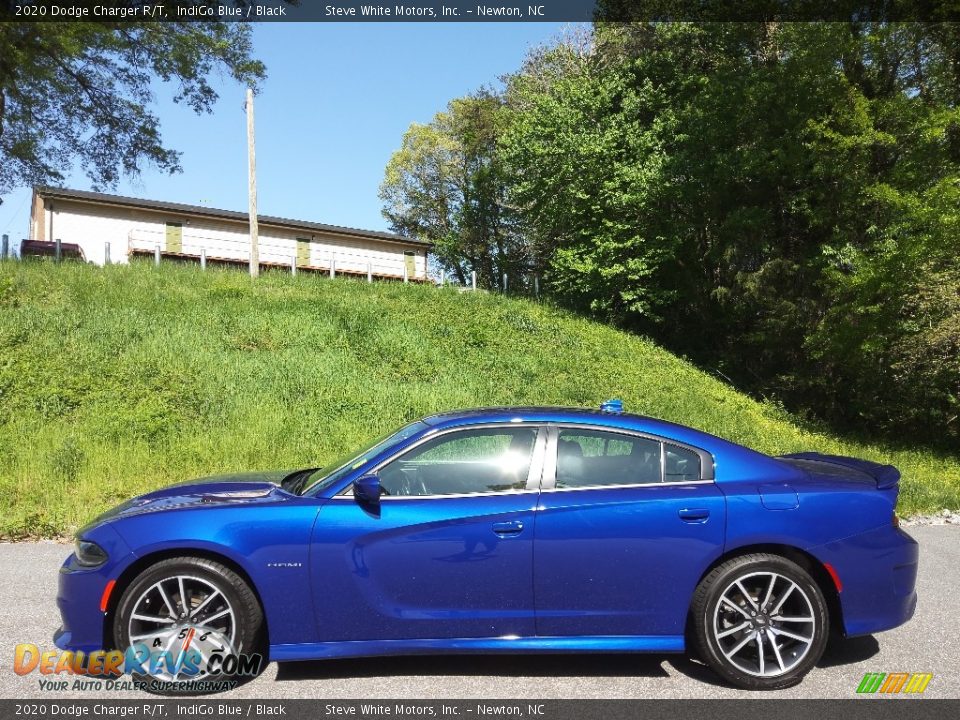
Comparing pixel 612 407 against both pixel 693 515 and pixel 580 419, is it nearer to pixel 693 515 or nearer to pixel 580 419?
pixel 580 419

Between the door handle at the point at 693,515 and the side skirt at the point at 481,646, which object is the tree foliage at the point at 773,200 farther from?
the side skirt at the point at 481,646

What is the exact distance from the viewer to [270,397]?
1326cm

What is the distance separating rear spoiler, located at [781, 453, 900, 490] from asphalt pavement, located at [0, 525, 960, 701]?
3.46 feet

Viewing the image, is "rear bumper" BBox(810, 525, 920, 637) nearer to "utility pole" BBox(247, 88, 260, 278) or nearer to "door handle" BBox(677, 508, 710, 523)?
"door handle" BBox(677, 508, 710, 523)

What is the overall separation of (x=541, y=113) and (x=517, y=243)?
16.3 meters

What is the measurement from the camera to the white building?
30250 millimetres

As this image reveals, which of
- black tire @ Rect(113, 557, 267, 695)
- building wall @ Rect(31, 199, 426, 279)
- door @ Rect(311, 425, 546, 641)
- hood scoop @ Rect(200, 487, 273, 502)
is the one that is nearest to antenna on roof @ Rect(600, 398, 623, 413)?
door @ Rect(311, 425, 546, 641)

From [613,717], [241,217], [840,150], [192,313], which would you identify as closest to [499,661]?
[613,717]

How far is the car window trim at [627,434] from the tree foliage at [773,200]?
12963mm

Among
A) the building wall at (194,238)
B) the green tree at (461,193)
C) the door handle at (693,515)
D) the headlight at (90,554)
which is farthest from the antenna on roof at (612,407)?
the green tree at (461,193)

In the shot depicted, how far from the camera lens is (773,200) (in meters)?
24.5

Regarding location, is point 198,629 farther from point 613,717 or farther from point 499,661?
point 613,717

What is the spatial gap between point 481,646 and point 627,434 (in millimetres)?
1439

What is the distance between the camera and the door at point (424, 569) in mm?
3756
